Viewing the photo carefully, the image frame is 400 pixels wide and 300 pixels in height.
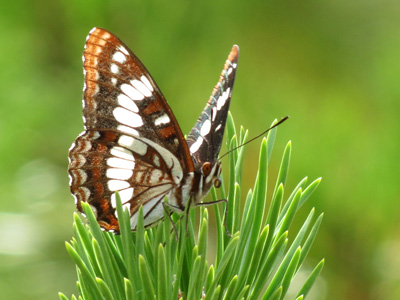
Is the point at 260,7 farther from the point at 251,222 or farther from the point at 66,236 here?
the point at 251,222

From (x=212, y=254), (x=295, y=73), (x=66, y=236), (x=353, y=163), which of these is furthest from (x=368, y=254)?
(x=66, y=236)

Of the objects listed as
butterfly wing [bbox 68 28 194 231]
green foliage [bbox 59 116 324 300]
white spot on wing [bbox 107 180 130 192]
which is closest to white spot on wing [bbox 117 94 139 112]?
butterfly wing [bbox 68 28 194 231]

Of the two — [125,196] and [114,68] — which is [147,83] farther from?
[125,196]

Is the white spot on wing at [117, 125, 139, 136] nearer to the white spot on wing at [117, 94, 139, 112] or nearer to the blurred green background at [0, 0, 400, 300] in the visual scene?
the white spot on wing at [117, 94, 139, 112]

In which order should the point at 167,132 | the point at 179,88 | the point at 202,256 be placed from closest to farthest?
the point at 202,256 < the point at 167,132 < the point at 179,88

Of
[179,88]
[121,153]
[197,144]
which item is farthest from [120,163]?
[179,88]

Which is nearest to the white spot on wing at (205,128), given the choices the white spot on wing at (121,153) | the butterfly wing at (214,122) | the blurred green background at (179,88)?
the butterfly wing at (214,122)

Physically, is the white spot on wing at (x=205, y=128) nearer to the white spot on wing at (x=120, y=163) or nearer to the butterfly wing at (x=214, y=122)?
the butterfly wing at (x=214, y=122)
